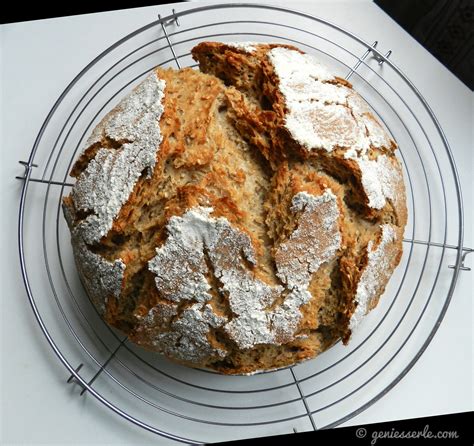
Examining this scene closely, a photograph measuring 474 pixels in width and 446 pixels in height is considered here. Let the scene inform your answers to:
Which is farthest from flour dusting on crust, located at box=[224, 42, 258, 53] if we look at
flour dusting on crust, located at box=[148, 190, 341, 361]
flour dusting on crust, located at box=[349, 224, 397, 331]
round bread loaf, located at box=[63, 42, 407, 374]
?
flour dusting on crust, located at box=[349, 224, 397, 331]

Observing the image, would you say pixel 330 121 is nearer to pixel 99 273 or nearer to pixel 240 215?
pixel 240 215

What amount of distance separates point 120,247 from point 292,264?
17.8 inches

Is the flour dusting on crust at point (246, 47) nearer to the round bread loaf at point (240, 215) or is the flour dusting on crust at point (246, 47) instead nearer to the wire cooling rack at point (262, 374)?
the round bread loaf at point (240, 215)

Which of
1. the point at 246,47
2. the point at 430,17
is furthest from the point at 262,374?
the point at 430,17

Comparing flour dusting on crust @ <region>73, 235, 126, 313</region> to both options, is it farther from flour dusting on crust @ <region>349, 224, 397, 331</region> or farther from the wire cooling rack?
flour dusting on crust @ <region>349, 224, 397, 331</region>

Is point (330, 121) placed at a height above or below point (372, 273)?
above

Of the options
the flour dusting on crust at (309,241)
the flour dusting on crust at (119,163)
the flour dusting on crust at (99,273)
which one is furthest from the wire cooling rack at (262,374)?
the flour dusting on crust at (309,241)

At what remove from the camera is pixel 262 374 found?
5.66 feet

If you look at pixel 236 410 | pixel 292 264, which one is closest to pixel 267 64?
pixel 292 264

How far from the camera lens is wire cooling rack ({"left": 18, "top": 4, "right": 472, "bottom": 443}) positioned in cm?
172

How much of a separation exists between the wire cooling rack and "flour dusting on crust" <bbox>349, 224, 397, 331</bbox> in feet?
1.06

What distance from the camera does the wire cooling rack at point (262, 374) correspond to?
1720 millimetres

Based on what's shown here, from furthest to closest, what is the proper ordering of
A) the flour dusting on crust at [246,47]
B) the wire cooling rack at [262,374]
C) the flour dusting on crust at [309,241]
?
the wire cooling rack at [262,374] → the flour dusting on crust at [246,47] → the flour dusting on crust at [309,241]

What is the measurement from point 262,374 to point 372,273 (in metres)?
0.55
